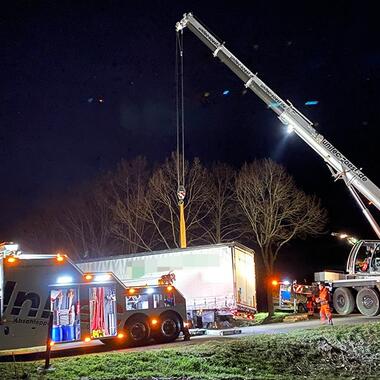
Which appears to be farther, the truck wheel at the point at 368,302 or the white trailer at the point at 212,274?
the truck wheel at the point at 368,302

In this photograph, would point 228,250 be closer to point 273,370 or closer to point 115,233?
point 273,370

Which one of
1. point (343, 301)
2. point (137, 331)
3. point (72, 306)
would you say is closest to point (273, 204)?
point (343, 301)

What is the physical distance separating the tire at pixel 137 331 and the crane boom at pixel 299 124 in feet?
31.3

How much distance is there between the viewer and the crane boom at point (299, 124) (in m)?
21.5

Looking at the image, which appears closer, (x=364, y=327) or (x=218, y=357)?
(x=218, y=357)

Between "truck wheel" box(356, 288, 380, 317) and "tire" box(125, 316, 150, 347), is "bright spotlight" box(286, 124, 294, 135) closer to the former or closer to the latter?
"truck wheel" box(356, 288, 380, 317)

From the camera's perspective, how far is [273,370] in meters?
13.8

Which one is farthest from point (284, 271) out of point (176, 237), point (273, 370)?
point (273, 370)

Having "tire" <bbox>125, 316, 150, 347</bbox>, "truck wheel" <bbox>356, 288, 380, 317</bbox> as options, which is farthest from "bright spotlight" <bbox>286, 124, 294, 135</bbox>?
"tire" <bbox>125, 316, 150, 347</bbox>

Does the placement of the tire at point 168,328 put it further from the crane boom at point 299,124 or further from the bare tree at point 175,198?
the bare tree at point 175,198

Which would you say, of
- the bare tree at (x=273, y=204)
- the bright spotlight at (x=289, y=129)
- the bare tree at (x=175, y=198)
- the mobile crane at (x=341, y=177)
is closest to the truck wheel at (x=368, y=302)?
the mobile crane at (x=341, y=177)

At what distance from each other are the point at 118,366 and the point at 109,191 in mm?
28023

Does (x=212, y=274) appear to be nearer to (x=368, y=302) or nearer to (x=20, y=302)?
(x=368, y=302)

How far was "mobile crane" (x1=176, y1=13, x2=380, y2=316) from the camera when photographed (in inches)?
850
